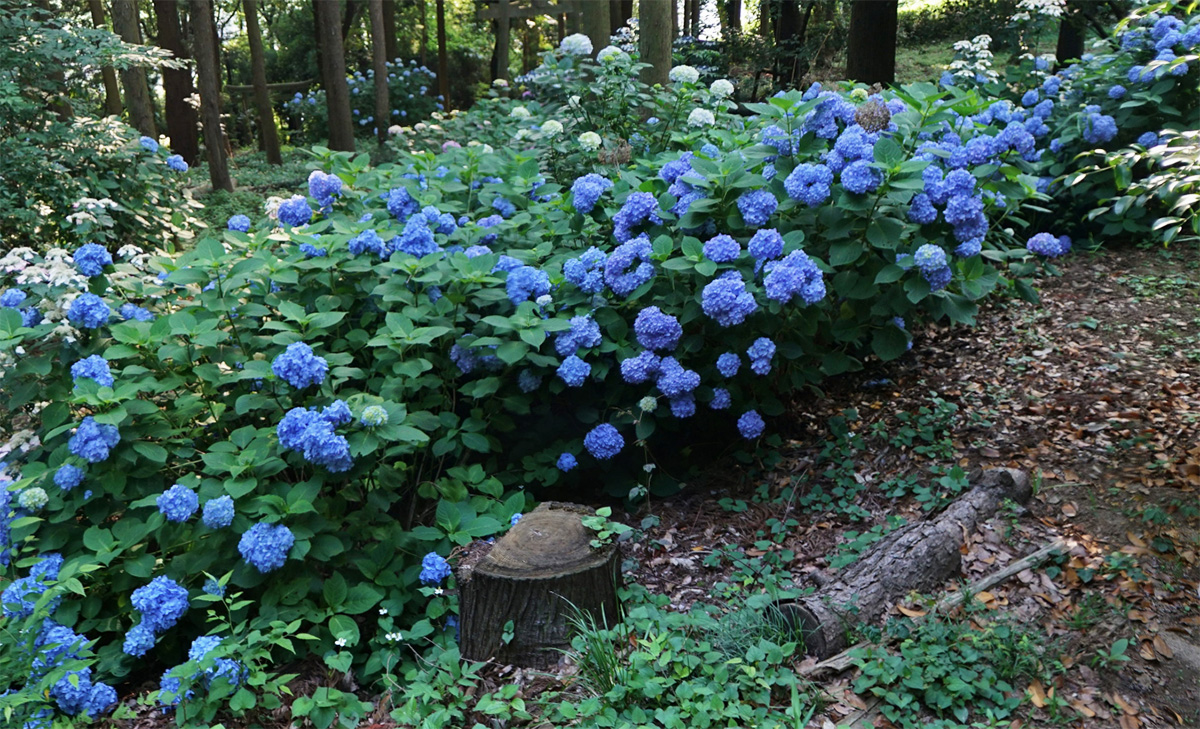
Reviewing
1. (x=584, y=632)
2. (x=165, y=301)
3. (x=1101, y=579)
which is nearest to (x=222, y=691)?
(x=584, y=632)

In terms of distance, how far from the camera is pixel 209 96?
11359 mm

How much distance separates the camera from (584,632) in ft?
9.09

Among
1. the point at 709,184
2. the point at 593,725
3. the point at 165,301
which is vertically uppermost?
the point at 709,184

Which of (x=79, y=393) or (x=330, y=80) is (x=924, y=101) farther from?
(x=330, y=80)

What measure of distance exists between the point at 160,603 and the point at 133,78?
9.15 metres

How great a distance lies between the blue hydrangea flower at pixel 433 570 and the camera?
3.13 metres

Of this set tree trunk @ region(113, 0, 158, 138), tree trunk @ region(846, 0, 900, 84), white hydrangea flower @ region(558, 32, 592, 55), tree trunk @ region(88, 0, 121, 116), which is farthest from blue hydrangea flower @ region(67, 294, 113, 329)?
tree trunk @ region(88, 0, 121, 116)

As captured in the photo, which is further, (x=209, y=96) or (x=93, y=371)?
(x=209, y=96)

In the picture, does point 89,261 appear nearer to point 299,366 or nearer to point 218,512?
point 299,366

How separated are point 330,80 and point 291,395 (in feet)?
33.4

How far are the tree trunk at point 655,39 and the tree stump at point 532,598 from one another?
5.13 metres

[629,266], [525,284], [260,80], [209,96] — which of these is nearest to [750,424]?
[629,266]

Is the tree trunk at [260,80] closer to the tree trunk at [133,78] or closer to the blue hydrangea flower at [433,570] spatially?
the tree trunk at [133,78]

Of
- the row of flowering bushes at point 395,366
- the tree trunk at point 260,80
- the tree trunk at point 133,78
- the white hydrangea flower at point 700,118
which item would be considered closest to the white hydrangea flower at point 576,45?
the white hydrangea flower at point 700,118
